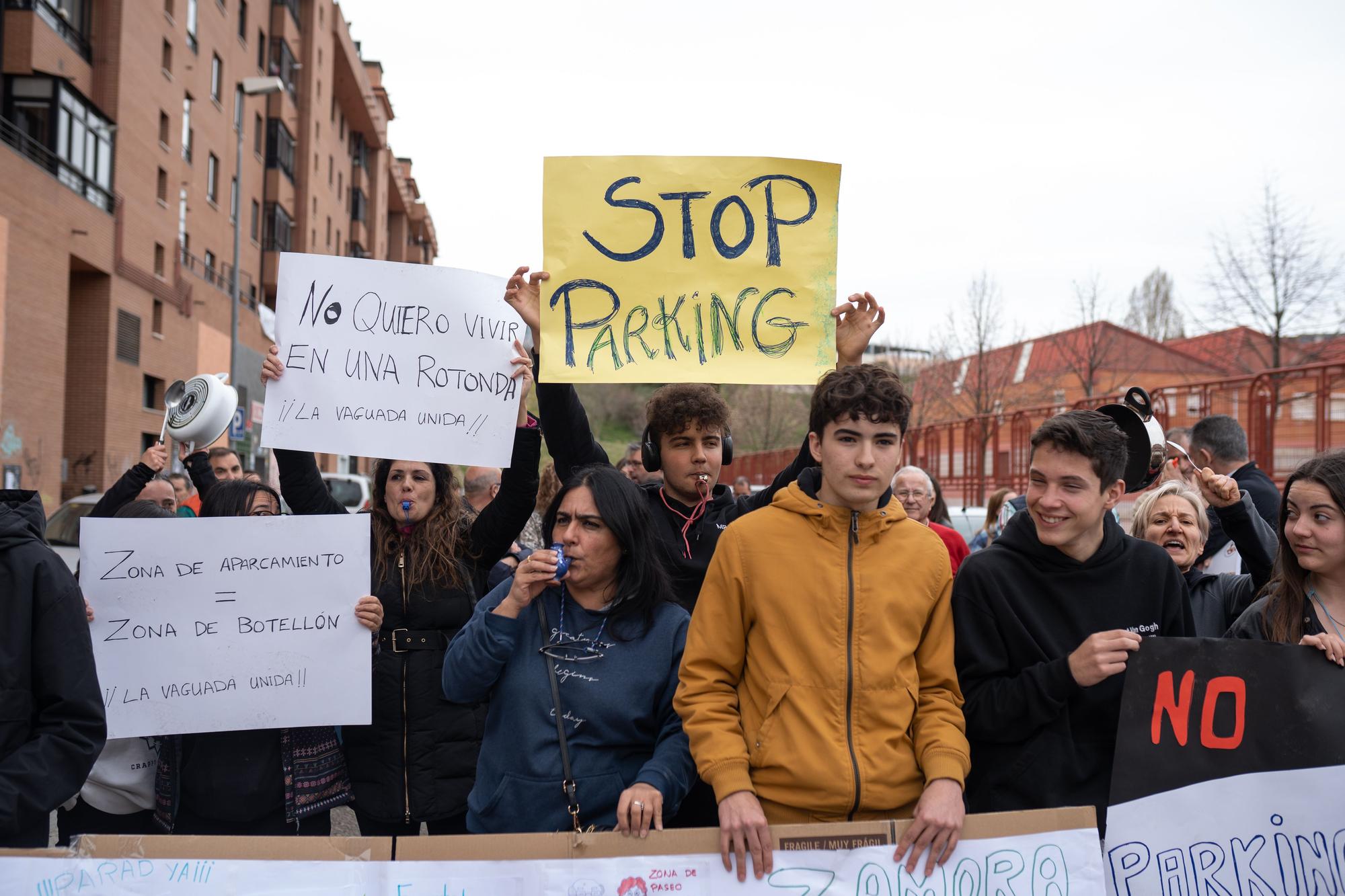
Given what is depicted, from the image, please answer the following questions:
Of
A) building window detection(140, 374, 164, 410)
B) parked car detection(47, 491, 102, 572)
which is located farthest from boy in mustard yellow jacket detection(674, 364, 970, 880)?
building window detection(140, 374, 164, 410)

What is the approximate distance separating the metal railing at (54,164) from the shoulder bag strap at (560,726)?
2194cm

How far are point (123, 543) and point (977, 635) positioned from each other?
9.05 feet

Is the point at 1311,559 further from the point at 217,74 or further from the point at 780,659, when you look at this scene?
the point at 217,74

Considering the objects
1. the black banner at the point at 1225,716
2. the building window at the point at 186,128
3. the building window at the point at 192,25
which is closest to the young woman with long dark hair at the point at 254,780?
the black banner at the point at 1225,716

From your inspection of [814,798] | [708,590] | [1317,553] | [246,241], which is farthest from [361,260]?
[246,241]

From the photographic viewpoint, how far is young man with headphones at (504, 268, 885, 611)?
3459 mm

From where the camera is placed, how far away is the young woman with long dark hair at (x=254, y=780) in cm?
344

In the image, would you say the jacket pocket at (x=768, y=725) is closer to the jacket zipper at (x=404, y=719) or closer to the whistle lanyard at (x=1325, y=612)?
the jacket zipper at (x=404, y=719)

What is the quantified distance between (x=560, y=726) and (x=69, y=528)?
10223 mm

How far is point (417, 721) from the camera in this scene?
349 centimetres

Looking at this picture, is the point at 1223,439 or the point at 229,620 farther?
the point at 1223,439

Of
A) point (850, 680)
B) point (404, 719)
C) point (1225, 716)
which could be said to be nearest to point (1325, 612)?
point (1225, 716)

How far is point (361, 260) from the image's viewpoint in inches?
152

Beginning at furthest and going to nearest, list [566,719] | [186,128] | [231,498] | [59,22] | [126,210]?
[186,128]
[126,210]
[59,22]
[231,498]
[566,719]
